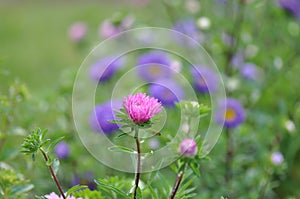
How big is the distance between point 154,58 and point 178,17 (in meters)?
0.34

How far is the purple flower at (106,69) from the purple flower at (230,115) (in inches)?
11.4

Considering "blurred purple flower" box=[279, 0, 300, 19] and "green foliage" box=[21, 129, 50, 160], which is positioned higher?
"blurred purple flower" box=[279, 0, 300, 19]

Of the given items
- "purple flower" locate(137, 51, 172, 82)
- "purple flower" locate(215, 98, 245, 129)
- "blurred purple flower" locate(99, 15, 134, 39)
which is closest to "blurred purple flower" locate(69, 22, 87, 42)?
"blurred purple flower" locate(99, 15, 134, 39)

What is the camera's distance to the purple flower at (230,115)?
4.14ft

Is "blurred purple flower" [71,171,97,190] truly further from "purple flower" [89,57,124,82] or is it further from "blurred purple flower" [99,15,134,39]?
"blurred purple flower" [99,15,134,39]

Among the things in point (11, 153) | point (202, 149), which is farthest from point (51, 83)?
point (202, 149)

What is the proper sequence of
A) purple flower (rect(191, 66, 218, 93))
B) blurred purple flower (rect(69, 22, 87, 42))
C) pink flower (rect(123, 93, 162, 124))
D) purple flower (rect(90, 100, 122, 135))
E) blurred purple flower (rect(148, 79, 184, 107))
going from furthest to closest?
blurred purple flower (rect(69, 22, 87, 42))
purple flower (rect(191, 66, 218, 93))
blurred purple flower (rect(148, 79, 184, 107))
purple flower (rect(90, 100, 122, 135))
pink flower (rect(123, 93, 162, 124))

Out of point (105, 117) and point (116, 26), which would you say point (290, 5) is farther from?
point (105, 117)

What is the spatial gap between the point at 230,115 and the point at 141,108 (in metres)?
0.69

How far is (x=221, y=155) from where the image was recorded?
131 centimetres

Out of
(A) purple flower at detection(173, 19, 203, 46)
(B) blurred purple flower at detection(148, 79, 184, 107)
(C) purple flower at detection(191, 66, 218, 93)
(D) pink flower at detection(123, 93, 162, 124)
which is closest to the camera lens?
(D) pink flower at detection(123, 93, 162, 124)

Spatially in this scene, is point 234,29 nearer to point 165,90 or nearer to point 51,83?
point 165,90

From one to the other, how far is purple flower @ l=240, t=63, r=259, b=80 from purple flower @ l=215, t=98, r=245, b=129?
32cm

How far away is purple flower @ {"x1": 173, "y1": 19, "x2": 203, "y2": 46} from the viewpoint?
5.24ft
